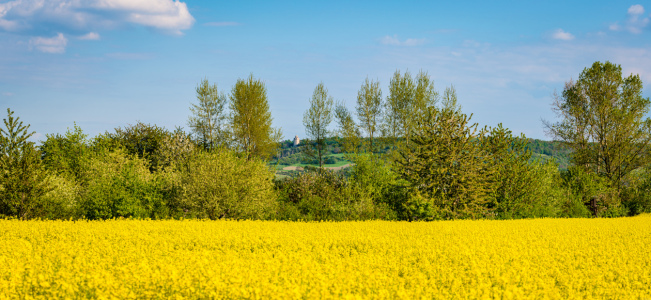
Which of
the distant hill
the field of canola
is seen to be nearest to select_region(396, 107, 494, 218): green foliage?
the field of canola

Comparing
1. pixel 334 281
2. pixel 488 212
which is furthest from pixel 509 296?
pixel 488 212

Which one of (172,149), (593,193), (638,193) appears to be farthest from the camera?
(172,149)

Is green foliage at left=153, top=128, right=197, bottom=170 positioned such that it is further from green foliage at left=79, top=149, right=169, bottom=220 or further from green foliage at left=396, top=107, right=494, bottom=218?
green foliage at left=396, top=107, right=494, bottom=218

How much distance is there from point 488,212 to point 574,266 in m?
16.9

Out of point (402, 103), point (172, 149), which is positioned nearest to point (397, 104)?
point (402, 103)

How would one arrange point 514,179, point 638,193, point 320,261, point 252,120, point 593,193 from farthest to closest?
1. point 252,120
2. point 638,193
3. point 593,193
4. point 514,179
5. point 320,261

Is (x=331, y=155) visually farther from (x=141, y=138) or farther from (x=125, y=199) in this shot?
(x=125, y=199)

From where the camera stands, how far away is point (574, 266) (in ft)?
38.3

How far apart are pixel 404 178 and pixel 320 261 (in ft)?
51.4

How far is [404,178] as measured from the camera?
2734cm

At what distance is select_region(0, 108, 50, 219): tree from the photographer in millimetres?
23688

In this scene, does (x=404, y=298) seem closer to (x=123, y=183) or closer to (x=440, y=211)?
(x=440, y=211)

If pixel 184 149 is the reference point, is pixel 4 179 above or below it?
below

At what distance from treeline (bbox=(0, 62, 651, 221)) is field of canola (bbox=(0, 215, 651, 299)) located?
539cm
